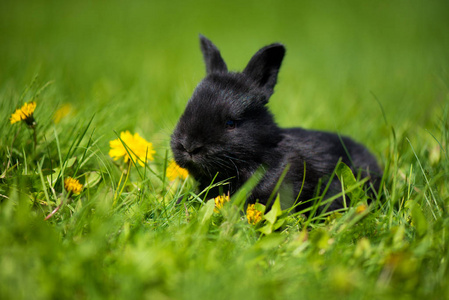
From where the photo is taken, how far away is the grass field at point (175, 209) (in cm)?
171

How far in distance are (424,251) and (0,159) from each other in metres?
2.77

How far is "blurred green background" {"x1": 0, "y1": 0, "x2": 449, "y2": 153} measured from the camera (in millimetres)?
4367

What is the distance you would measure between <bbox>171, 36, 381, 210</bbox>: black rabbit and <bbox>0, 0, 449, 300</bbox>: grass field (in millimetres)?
246

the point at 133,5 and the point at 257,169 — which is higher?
the point at 133,5

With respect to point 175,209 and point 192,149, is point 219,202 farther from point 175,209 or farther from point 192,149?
point 192,149

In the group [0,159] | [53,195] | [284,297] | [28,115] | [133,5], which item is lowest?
[284,297]

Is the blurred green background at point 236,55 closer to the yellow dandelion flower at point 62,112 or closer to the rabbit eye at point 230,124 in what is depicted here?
the yellow dandelion flower at point 62,112

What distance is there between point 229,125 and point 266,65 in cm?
66

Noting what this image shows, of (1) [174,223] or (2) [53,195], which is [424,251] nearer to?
(1) [174,223]

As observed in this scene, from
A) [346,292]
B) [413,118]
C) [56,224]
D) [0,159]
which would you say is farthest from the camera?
[413,118]

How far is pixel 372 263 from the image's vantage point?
1.95 meters

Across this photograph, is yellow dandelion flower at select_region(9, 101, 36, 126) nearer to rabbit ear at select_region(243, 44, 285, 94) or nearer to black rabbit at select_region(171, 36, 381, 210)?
black rabbit at select_region(171, 36, 381, 210)

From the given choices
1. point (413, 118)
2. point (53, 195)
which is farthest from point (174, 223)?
point (413, 118)

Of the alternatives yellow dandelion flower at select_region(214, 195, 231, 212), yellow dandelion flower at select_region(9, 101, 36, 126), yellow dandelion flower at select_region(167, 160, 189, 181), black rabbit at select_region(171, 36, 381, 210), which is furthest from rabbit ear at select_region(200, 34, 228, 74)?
yellow dandelion flower at select_region(9, 101, 36, 126)
